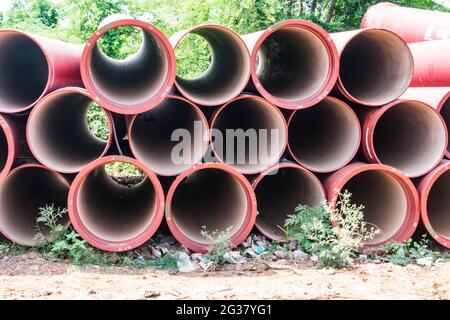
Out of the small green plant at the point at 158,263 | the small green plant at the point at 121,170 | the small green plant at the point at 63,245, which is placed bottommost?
the small green plant at the point at 121,170

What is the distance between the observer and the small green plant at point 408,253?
13.6 feet

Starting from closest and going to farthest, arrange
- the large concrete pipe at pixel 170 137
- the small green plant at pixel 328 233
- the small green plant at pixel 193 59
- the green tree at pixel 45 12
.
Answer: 1. the small green plant at pixel 328 233
2. the large concrete pipe at pixel 170 137
3. the small green plant at pixel 193 59
4. the green tree at pixel 45 12

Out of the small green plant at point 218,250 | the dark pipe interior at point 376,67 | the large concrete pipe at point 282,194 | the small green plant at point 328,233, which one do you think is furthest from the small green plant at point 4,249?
the dark pipe interior at point 376,67

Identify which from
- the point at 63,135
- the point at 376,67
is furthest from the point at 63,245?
the point at 376,67

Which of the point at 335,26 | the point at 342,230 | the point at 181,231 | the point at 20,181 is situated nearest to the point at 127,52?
the point at 335,26

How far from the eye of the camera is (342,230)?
400cm

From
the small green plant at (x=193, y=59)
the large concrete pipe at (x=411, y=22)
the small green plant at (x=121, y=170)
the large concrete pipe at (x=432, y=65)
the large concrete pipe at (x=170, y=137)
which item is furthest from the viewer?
the small green plant at (x=193, y=59)

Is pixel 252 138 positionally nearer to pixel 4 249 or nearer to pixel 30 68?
pixel 4 249

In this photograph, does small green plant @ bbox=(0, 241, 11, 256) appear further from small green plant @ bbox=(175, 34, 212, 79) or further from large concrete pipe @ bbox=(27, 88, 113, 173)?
small green plant @ bbox=(175, 34, 212, 79)

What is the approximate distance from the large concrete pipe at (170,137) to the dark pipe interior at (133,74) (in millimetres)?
207

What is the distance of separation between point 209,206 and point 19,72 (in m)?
2.42

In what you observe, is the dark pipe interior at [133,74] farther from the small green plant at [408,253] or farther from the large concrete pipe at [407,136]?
the small green plant at [408,253]

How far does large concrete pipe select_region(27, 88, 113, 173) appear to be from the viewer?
164 inches
